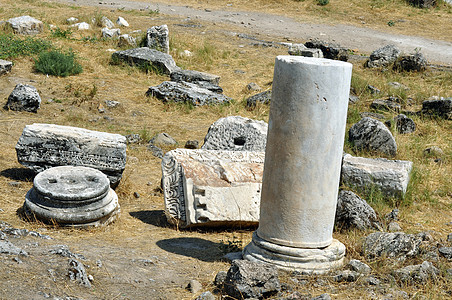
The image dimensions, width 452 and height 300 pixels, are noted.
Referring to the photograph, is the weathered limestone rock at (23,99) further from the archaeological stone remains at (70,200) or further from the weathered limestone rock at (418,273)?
the weathered limestone rock at (418,273)

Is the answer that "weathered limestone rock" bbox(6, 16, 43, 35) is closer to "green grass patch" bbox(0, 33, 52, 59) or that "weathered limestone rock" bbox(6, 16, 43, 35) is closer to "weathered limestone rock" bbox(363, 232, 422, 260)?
"green grass patch" bbox(0, 33, 52, 59)

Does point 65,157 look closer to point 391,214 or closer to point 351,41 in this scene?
point 391,214

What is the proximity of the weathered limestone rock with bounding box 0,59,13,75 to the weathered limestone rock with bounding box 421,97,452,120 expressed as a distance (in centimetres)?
827

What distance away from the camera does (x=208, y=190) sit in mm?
6496

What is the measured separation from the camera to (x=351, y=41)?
58.3ft

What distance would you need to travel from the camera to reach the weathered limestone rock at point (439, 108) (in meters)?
11.0

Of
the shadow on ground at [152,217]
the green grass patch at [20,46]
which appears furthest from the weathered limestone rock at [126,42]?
the shadow on ground at [152,217]

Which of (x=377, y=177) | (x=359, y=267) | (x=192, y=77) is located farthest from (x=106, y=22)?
(x=359, y=267)

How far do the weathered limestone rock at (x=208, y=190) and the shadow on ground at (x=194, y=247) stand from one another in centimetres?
27

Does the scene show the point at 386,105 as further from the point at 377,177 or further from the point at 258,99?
the point at 377,177

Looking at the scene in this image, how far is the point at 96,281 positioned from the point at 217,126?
393cm

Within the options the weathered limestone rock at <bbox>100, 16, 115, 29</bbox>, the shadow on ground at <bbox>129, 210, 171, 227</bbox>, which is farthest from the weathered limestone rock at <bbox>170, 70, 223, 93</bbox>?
the shadow on ground at <bbox>129, 210, 171, 227</bbox>

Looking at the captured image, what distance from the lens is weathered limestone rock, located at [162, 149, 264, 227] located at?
6.40 m

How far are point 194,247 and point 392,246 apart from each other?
79.3 inches
